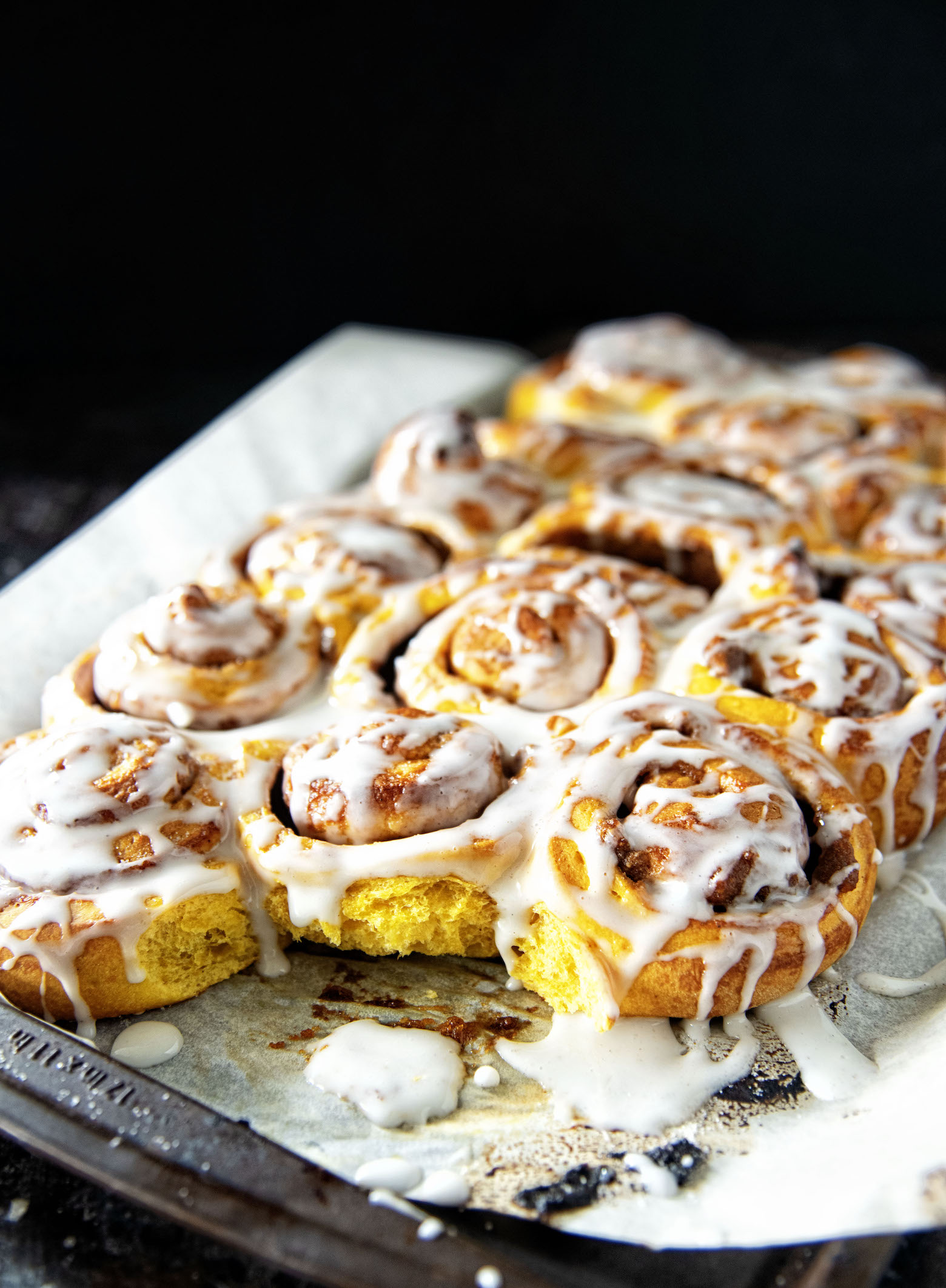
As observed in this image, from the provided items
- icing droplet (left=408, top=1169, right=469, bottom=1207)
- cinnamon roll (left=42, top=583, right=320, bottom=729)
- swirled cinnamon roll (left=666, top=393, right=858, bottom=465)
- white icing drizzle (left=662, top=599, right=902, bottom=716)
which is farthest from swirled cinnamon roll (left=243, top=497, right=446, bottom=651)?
icing droplet (left=408, top=1169, right=469, bottom=1207)

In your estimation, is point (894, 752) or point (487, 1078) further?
point (894, 752)

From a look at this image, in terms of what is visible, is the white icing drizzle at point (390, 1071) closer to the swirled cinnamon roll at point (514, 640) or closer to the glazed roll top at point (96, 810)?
the glazed roll top at point (96, 810)

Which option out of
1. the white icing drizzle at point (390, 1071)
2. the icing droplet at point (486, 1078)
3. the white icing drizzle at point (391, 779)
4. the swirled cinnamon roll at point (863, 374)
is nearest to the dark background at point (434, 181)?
the swirled cinnamon roll at point (863, 374)

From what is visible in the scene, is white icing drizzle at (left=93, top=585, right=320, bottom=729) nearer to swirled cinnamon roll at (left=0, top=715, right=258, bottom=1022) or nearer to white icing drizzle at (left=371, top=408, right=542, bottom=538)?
swirled cinnamon roll at (left=0, top=715, right=258, bottom=1022)

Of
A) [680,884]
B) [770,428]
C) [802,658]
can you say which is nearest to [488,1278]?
[680,884]

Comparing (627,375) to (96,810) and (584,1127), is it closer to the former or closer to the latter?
(96,810)

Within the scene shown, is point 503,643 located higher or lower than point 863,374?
higher
